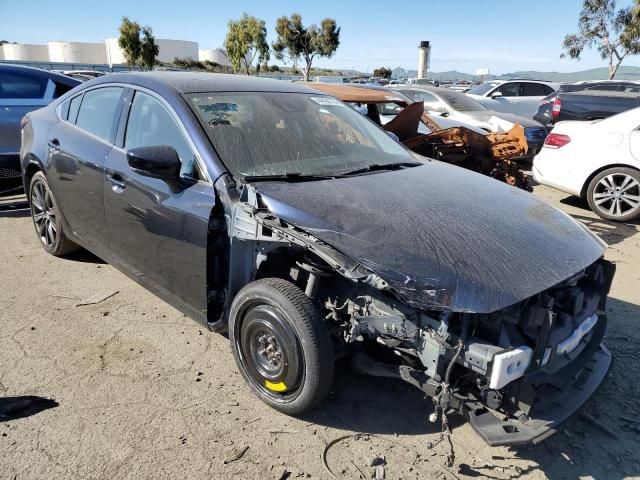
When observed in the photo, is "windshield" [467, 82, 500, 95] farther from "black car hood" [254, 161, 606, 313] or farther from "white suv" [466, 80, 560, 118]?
"black car hood" [254, 161, 606, 313]

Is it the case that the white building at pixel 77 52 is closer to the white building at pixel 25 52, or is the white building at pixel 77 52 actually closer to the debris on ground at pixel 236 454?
the white building at pixel 25 52

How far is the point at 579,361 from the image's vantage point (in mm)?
2611

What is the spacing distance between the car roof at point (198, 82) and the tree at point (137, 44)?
40.7 m

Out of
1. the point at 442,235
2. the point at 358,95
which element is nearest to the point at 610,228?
the point at 358,95

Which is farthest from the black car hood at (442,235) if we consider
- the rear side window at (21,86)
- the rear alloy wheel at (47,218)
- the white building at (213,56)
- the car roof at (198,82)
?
the white building at (213,56)

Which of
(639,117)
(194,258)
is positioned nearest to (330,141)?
(194,258)

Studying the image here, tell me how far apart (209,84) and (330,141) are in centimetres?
92

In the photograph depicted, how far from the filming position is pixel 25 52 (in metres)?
75.8

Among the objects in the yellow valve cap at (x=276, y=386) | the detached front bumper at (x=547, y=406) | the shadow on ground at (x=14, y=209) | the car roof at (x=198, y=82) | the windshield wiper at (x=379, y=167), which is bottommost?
the shadow on ground at (x=14, y=209)

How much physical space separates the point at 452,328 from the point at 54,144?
3.61 metres

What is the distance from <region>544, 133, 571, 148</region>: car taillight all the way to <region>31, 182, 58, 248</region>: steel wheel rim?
627 cm

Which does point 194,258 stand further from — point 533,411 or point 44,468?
point 533,411

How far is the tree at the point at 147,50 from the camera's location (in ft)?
136

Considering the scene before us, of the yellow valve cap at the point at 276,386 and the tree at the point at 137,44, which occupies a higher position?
the tree at the point at 137,44
